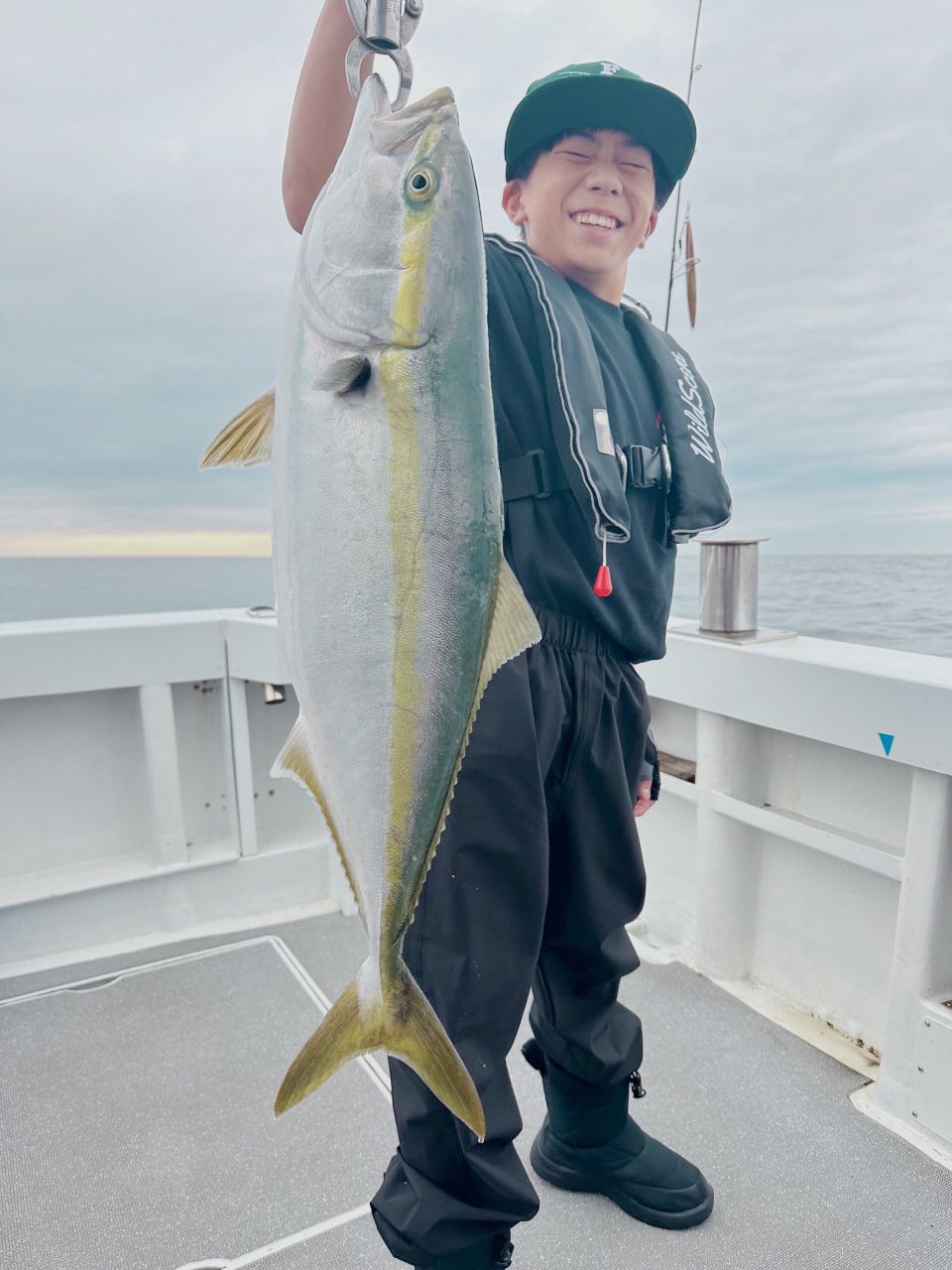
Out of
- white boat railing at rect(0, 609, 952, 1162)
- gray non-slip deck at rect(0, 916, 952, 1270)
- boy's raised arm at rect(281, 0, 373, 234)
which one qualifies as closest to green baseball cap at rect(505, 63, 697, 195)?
boy's raised arm at rect(281, 0, 373, 234)

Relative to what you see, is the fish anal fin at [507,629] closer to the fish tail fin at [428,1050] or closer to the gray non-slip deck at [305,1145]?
the fish tail fin at [428,1050]

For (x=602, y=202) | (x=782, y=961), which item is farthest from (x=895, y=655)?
(x=602, y=202)

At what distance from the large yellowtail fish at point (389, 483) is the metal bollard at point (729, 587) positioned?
2186mm

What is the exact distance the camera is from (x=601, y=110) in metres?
1.81

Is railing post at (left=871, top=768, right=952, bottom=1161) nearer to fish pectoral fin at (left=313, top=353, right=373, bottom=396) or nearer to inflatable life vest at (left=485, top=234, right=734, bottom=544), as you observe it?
inflatable life vest at (left=485, top=234, right=734, bottom=544)

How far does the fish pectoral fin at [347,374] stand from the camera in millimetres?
1127

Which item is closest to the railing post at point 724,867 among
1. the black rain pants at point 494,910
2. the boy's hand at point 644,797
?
the boy's hand at point 644,797

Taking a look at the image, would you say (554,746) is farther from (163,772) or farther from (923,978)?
(163,772)

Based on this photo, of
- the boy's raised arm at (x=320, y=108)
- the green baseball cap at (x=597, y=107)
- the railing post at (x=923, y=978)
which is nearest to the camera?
the boy's raised arm at (x=320, y=108)

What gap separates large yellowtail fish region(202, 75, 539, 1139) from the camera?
3.72ft

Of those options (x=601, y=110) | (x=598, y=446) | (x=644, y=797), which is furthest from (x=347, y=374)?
(x=644, y=797)

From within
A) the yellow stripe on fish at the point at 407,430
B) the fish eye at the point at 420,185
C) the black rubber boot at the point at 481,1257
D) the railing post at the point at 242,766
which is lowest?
the black rubber boot at the point at 481,1257

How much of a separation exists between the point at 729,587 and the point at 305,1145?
2.35 meters

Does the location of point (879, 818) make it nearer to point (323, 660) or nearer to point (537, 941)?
point (537, 941)
